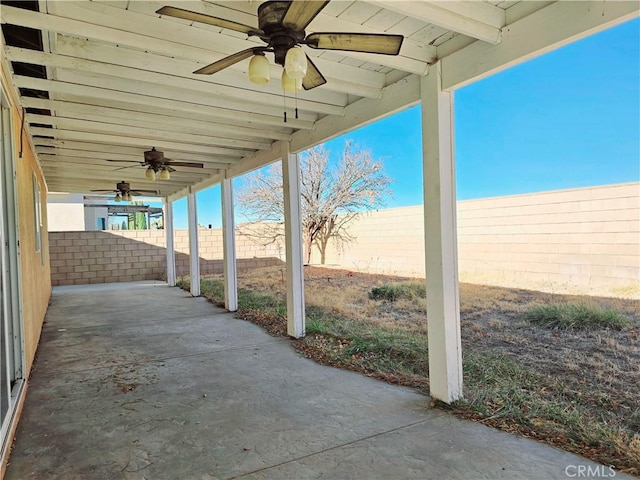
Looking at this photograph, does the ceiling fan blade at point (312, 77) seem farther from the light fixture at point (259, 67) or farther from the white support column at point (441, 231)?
the white support column at point (441, 231)

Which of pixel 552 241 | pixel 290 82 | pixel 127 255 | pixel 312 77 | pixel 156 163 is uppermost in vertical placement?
pixel 156 163

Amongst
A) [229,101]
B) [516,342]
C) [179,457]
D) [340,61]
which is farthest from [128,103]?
[516,342]

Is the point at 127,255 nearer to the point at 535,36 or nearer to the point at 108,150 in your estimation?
the point at 108,150

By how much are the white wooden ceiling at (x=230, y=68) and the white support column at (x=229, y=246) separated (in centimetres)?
184

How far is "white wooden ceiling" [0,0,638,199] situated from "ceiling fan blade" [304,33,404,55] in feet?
0.90

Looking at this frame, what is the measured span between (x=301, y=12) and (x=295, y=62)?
210mm

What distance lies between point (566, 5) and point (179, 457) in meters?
3.31

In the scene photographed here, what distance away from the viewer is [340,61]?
2.94 m

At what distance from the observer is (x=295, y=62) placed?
1.78 meters

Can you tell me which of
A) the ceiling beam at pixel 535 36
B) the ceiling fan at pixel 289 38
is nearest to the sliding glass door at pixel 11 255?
the ceiling fan at pixel 289 38

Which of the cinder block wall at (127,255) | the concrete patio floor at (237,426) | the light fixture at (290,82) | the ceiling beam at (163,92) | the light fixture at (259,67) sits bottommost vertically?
the concrete patio floor at (237,426)

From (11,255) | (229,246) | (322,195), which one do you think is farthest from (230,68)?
(322,195)

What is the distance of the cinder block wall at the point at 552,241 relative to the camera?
18.0 feet

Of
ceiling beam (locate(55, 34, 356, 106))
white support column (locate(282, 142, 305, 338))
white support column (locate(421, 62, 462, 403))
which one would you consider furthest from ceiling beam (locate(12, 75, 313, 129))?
white support column (locate(421, 62, 462, 403))
